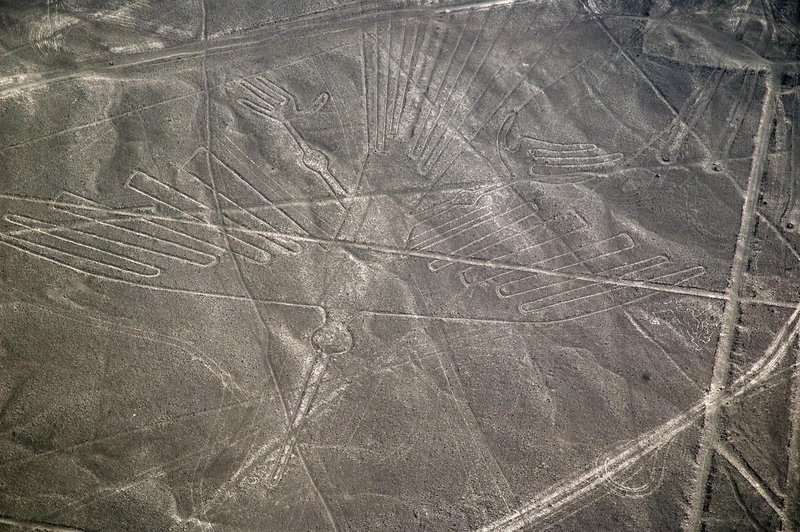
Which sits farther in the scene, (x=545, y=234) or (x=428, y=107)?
(x=428, y=107)

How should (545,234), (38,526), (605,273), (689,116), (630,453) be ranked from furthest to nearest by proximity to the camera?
(689,116) → (545,234) → (605,273) → (630,453) → (38,526)

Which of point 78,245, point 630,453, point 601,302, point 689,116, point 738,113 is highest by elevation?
point 738,113

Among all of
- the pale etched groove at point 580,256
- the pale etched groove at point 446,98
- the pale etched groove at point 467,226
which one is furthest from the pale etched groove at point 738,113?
the pale etched groove at point 446,98

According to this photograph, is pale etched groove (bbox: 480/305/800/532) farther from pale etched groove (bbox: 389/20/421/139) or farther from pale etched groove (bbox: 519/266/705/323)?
pale etched groove (bbox: 389/20/421/139)

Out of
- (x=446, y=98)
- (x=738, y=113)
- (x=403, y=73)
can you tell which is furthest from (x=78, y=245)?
(x=738, y=113)

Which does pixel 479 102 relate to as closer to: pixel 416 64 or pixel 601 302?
pixel 416 64

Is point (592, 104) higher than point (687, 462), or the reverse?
point (592, 104)

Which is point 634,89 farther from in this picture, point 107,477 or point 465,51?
point 107,477

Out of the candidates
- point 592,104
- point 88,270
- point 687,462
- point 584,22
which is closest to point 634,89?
point 592,104
